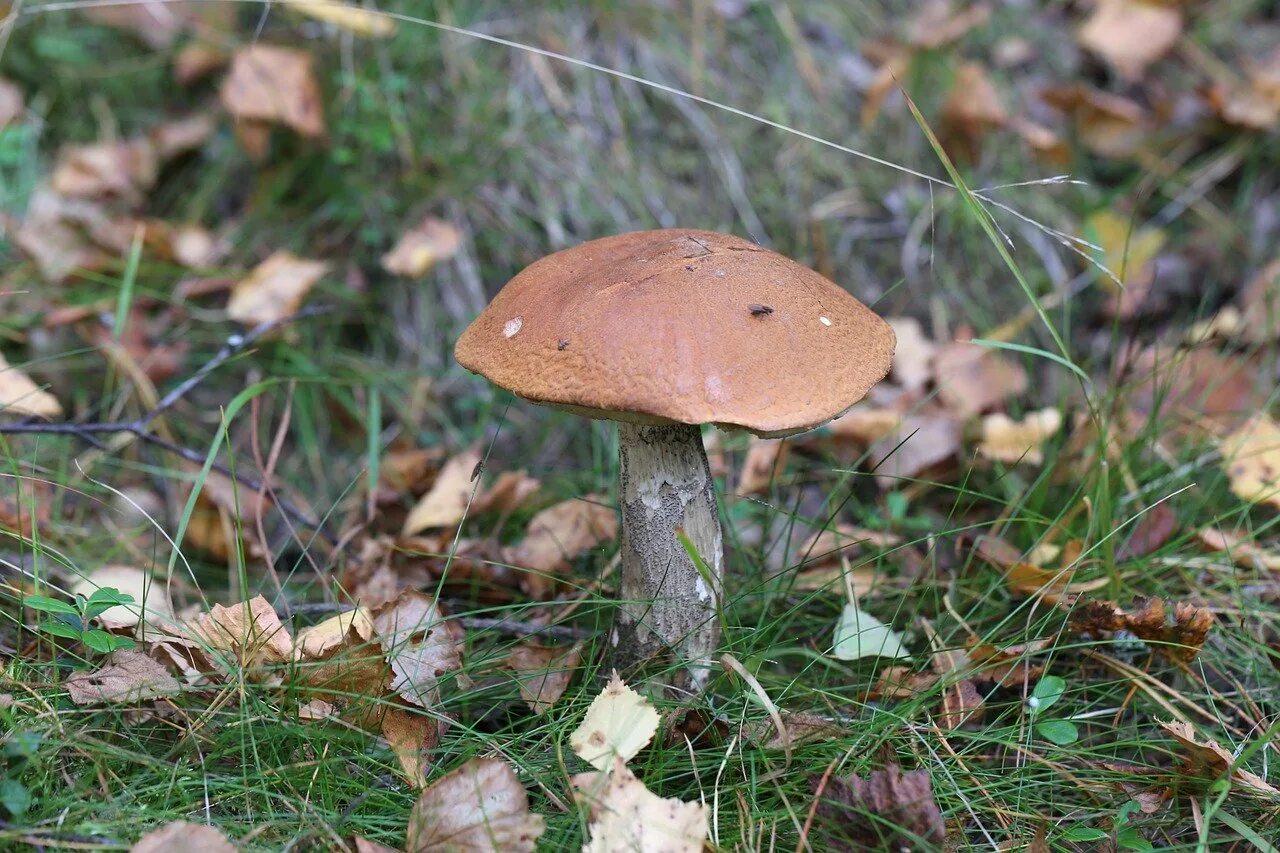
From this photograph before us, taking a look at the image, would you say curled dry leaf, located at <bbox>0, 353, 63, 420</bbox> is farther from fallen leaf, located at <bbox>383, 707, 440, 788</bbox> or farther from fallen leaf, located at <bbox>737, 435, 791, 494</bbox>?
fallen leaf, located at <bbox>737, 435, 791, 494</bbox>

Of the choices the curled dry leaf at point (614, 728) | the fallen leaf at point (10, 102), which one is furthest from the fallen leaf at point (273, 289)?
the curled dry leaf at point (614, 728)

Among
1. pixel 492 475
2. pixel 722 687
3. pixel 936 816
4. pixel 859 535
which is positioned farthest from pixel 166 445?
pixel 936 816

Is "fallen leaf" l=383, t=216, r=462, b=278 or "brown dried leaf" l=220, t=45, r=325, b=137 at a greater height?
"brown dried leaf" l=220, t=45, r=325, b=137

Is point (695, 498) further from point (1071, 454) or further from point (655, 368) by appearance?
point (1071, 454)

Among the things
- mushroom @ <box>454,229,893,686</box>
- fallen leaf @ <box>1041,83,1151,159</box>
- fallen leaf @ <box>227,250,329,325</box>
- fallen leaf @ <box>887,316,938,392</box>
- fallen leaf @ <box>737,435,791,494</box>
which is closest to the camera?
mushroom @ <box>454,229,893,686</box>

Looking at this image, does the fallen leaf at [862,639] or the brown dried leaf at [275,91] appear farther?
the brown dried leaf at [275,91]

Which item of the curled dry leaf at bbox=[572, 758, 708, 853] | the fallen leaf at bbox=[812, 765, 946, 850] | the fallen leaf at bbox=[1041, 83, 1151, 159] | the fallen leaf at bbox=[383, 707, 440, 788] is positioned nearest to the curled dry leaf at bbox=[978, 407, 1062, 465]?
the fallen leaf at bbox=[812, 765, 946, 850]

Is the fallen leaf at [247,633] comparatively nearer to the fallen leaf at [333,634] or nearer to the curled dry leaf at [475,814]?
A: the fallen leaf at [333,634]
